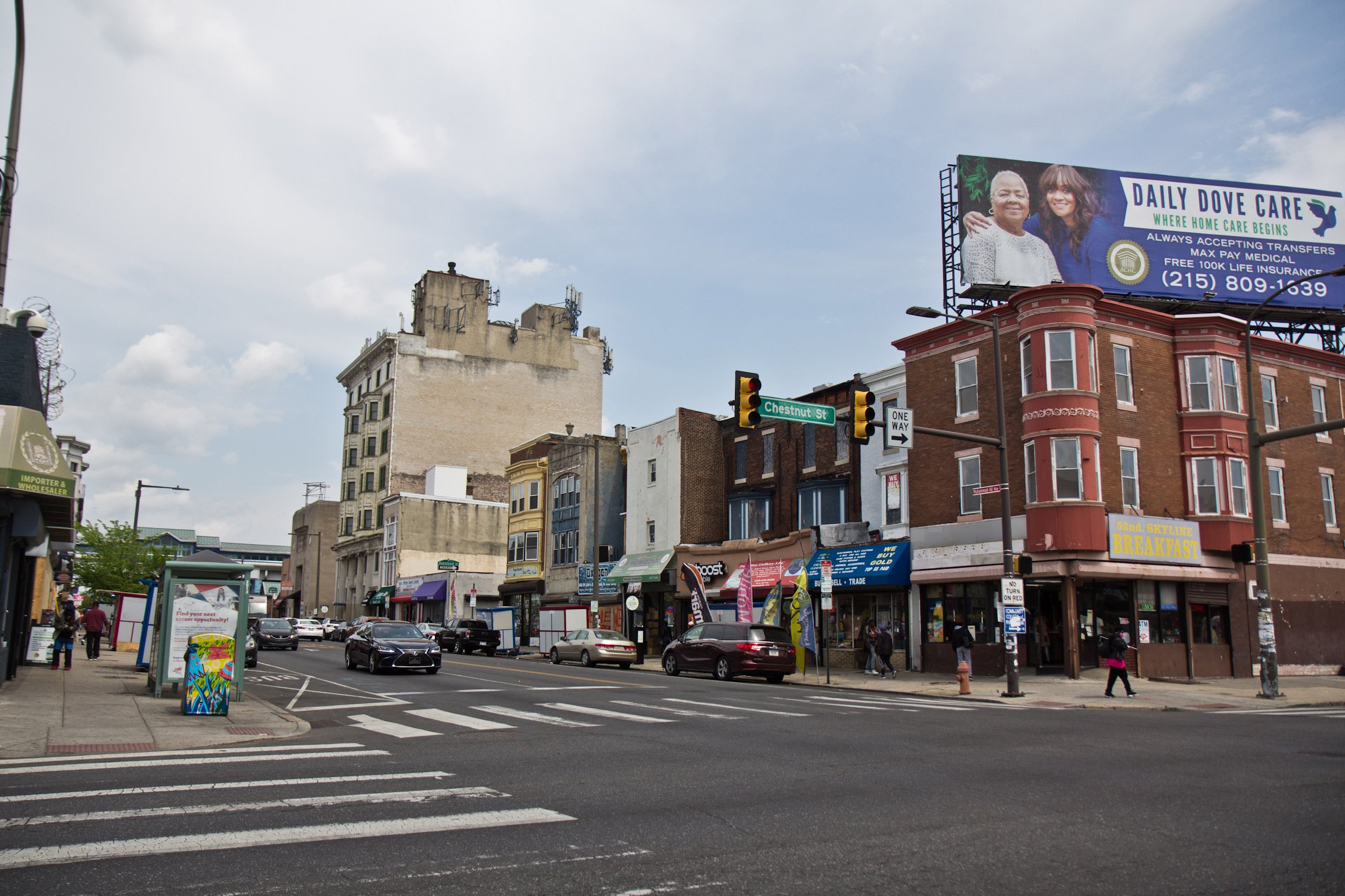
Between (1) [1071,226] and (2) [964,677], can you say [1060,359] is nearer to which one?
(1) [1071,226]

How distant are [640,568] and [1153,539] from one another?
77.2 ft

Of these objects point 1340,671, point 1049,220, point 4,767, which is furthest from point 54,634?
point 1340,671

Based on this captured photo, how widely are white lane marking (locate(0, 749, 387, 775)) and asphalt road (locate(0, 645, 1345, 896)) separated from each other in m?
0.06

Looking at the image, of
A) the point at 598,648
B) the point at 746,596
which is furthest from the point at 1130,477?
the point at 598,648

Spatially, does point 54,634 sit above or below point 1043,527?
below

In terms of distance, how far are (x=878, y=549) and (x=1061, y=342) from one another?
8897mm

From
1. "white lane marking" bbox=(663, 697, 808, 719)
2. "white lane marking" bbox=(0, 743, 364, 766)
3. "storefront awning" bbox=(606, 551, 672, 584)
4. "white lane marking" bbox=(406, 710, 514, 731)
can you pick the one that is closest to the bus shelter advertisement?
"storefront awning" bbox=(606, 551, 672, 584)

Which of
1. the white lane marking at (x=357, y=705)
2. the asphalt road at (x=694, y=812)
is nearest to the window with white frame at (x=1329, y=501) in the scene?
the asphalt road at (x=694, y=812)

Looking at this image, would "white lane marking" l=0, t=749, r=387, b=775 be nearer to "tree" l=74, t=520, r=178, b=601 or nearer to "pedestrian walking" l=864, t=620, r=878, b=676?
"pedestrian walking" l=864, t=620, r=878, b=676

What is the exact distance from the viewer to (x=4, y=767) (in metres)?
10.0

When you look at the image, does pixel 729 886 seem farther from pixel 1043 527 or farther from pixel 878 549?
pixel 878 549

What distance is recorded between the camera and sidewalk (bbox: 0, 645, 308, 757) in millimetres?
12172

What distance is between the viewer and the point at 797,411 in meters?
21.7

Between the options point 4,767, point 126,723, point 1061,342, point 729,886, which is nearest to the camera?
point 729,886
